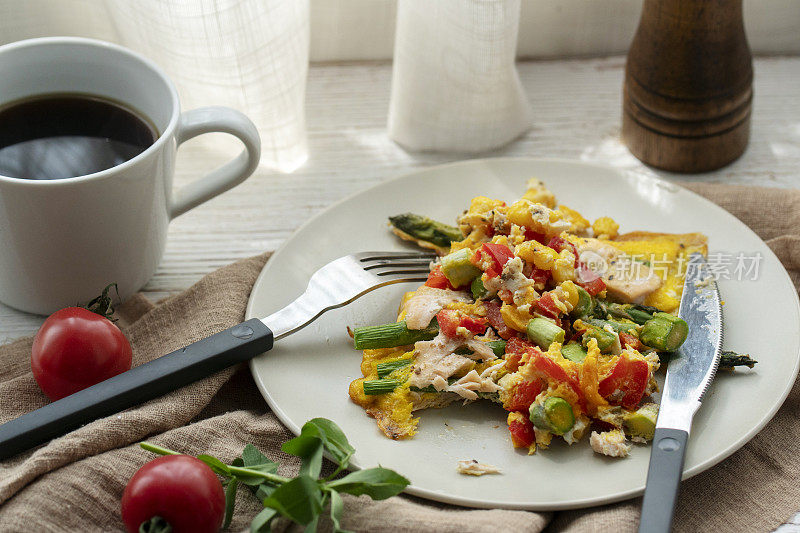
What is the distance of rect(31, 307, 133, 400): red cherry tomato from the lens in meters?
2.03

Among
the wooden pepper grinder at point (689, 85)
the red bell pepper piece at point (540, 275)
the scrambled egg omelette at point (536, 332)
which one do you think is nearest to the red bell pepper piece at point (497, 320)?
the scrambled egg omelette at point (536, 332)

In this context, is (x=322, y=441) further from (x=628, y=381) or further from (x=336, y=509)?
(x=628, y=381)

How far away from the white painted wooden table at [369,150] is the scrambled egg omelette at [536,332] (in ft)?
2.32

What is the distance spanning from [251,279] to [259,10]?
2.82 feet

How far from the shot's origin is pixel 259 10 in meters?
2.63

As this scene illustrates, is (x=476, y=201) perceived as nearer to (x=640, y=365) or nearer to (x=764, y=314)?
(x=640, y=365)

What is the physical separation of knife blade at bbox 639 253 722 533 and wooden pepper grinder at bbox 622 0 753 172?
672mm

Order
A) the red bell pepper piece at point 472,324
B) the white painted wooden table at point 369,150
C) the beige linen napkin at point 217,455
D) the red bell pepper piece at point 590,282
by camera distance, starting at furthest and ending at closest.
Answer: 1. the white painted wooden table at point 369,150
2. the red bell pepper piece at point 590,282
3. the red bell pepper piece at point 472,324
4. the beige linen napkin at point 217,455

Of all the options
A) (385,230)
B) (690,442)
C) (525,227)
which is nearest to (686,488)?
(690,442)

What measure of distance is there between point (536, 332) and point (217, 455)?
0.83 meters

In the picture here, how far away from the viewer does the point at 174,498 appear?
5.61 feet

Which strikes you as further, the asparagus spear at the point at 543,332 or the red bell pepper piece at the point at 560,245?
the red bell pepper piece at the point at 560,245

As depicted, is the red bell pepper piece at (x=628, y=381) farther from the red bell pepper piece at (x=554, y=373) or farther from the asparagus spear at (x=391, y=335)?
the asparagus spear at (x=391, y=335)

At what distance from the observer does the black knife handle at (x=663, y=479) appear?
66.4 inches
